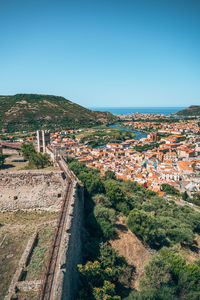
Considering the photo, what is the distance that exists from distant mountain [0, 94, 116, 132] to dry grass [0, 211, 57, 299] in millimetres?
92542

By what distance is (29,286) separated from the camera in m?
7.03

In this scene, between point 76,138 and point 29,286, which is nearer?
point 29,286

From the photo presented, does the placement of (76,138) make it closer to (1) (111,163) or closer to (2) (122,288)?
(1) (111,163)

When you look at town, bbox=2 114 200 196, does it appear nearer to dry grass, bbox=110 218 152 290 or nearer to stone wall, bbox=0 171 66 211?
stone wall, bbox=0 171 66 211

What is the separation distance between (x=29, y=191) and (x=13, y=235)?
2.74 metres

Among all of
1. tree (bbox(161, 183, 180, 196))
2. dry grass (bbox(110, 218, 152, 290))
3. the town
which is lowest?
tree (bbox(161, 183, 180, 196))

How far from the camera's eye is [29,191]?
12.2 meters

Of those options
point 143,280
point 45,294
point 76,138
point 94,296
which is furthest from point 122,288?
point 76,138

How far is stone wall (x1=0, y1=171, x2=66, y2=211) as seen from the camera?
→ 12.0 metres

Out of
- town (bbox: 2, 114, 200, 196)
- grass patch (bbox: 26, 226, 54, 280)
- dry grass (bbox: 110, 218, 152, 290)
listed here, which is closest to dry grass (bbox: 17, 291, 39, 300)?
grass patch (bbox: 26, 226, 54, 280)

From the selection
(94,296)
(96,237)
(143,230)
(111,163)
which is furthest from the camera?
(111,163)

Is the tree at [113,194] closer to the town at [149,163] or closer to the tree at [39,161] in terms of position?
the tree at [39,161]

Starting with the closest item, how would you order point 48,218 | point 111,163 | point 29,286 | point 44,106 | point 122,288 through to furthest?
→ point 29,286 → point 122,288 → point 48,218 → point 111,163 → point 44,106

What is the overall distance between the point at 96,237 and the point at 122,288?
10.6ft
